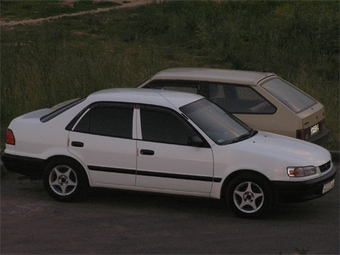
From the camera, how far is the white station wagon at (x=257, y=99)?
427 inches

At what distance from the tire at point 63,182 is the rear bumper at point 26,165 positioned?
5.6 inches

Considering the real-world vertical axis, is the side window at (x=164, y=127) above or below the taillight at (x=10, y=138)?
above

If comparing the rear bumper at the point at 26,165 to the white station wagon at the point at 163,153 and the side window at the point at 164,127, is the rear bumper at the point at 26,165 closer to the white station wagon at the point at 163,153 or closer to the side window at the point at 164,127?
the white station wagon at the point at 163,153

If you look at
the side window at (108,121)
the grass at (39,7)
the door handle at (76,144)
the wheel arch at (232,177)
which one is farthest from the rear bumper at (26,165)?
the grass at (39,7)

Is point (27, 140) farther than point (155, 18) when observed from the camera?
No

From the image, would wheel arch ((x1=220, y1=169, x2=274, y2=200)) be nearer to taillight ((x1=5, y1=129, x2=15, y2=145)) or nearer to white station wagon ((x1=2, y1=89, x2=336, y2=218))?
white station wagon ((x1=2, y1=89, x2=336, y2=218))

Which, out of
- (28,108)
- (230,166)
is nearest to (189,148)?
(230,166)

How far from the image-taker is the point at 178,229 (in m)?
8.53

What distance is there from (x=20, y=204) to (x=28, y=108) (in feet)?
18.7

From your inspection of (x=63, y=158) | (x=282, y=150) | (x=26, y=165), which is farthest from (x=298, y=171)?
(x=26, y=165)

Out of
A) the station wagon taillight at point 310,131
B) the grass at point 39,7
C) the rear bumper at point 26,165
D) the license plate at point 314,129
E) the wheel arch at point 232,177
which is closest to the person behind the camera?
the wheel arch at point 232,177

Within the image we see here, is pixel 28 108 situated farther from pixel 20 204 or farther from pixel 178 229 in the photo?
pixel 178 229

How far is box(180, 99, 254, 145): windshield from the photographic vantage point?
30.5 ft

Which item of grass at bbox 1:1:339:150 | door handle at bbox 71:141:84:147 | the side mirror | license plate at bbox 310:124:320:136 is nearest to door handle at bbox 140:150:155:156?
the side mirror
